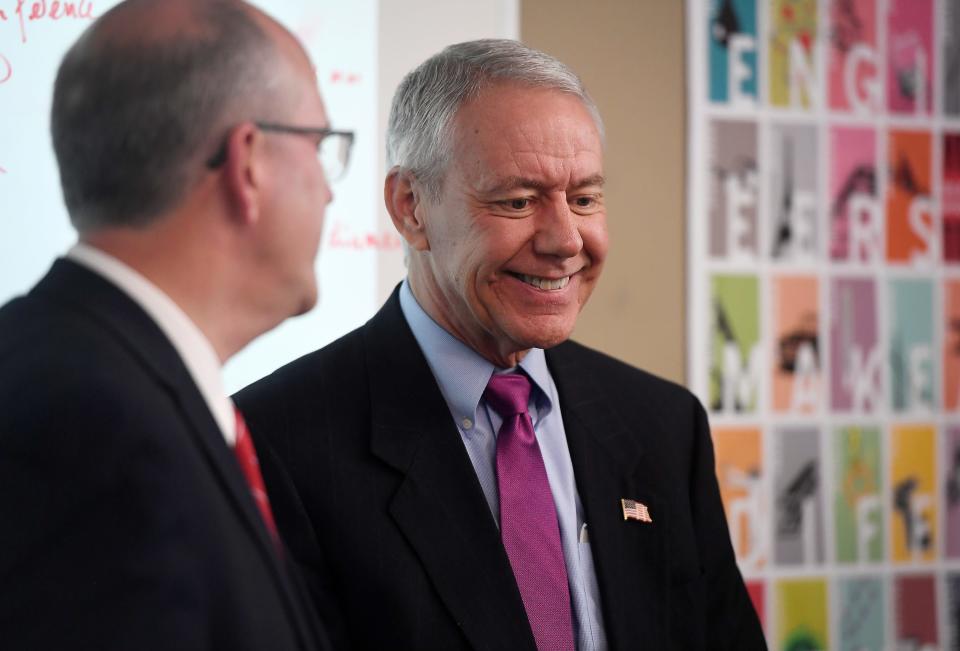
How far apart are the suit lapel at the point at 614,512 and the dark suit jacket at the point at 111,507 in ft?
2.42

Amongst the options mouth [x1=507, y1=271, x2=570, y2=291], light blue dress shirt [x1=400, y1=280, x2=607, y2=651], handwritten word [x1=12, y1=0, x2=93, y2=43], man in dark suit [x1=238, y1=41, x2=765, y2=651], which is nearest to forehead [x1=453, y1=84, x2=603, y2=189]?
man in dark suit [x1=238, y1=41, x2=765, y2=651]

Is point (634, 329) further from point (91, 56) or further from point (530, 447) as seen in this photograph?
point (91, 56)

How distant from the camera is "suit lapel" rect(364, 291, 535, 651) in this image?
140 cm

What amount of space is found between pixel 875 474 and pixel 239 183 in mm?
2082

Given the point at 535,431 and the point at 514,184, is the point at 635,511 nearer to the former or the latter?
the point at 535,431

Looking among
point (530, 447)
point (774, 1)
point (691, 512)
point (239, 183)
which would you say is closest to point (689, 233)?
point (774, 1)

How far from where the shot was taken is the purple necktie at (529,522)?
4.70 feet

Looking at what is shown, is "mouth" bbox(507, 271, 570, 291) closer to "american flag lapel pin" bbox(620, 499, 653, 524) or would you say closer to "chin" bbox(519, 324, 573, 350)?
A: "chin" bbox(519, 324, 573, 350)

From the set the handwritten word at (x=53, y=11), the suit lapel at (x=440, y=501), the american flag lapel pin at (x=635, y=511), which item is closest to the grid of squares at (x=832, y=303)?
the american flag lapel pin at (x=635, y=511)

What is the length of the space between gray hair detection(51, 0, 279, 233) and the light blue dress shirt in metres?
0.71

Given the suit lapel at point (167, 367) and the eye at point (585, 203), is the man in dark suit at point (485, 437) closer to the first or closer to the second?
the eye at point (585, 203)

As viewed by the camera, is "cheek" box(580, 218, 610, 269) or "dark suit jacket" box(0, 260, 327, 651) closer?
"dark suit jacket" box(0, 260, 327, 651)

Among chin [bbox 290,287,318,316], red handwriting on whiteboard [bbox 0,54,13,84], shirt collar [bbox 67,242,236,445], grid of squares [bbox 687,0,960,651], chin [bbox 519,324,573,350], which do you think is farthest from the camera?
grid of squares [bbox 687,0,960,651]

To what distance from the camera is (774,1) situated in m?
2.47
